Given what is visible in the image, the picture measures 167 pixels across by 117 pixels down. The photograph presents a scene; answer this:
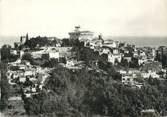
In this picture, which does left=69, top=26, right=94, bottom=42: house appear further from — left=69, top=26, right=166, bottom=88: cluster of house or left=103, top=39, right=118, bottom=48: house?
left=103, top=39, right=118, bottom=48: house

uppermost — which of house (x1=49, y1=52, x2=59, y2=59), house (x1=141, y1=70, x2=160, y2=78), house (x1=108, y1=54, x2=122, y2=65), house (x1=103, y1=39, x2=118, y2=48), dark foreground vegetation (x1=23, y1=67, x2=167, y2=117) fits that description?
house (x1=103, y1=39, x2=118, y2=48)

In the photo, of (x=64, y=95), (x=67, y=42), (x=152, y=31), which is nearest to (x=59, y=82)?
(x=64, y=95)

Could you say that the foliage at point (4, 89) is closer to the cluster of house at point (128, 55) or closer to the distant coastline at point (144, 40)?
the cluster of house at point (128, 55)

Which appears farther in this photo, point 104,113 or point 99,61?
point 99,61

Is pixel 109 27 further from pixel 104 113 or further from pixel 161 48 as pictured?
pixel 104 113

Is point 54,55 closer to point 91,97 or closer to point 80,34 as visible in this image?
point 80,34

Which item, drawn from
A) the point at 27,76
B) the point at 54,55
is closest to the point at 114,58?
the point at 54,55

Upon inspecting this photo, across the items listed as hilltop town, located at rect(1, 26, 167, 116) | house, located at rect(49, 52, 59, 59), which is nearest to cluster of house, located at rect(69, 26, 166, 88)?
hilltop town, located at rect(1, 26, 167, 116)
